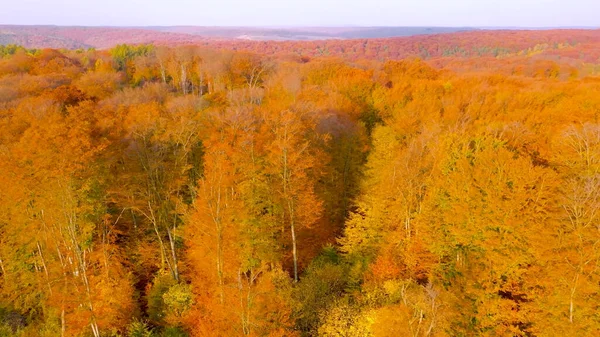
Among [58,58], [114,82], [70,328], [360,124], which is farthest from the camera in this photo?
[58,58]

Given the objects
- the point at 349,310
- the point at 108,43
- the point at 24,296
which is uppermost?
the point at 108,43

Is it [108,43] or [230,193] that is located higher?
[108,43]

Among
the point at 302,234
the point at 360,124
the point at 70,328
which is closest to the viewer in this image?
the point at 70,328

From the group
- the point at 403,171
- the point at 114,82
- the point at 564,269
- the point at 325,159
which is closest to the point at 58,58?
the point at 114,82

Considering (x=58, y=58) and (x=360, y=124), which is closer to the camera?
(x=360, y=124)

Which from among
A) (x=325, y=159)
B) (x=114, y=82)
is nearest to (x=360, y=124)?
(x=325, y=159)

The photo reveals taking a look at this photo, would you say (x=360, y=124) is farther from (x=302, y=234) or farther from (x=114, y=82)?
(x=114, y=82)

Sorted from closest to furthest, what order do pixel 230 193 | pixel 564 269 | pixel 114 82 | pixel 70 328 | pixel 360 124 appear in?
1. pixel 564 269
2. pixel 70 328
3. pixel 230 193
4. pixel 360 124
5. pixel 114 82

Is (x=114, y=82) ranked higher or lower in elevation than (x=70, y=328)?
higher

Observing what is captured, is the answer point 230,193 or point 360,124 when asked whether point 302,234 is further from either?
point 360,124
